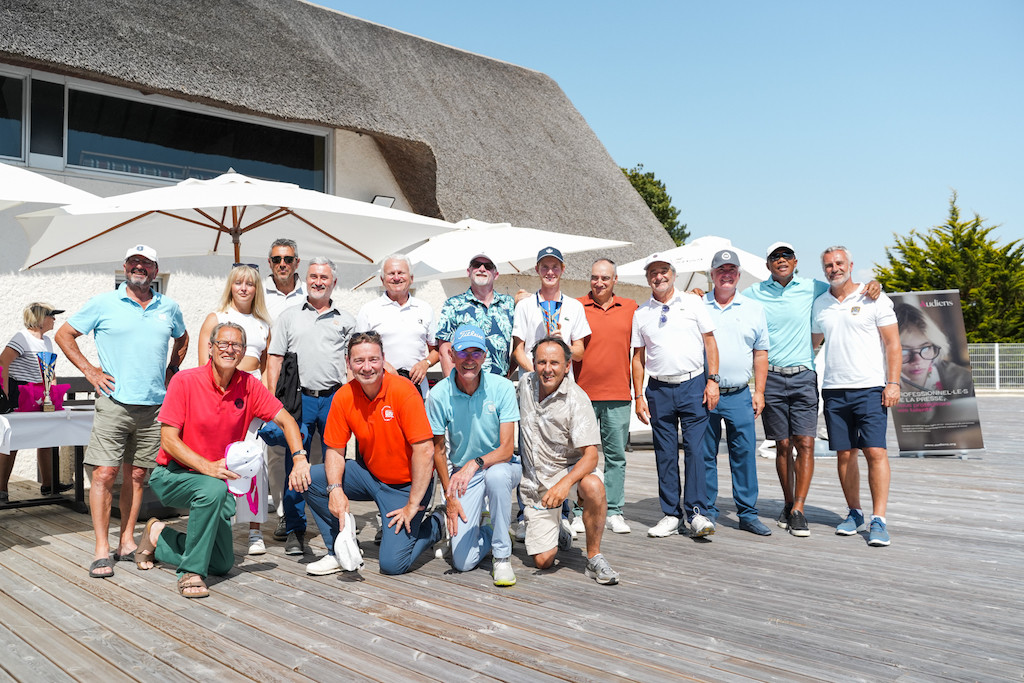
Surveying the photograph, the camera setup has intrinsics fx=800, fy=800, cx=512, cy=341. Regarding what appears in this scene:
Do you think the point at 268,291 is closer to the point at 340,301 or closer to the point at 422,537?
the point at 422,537

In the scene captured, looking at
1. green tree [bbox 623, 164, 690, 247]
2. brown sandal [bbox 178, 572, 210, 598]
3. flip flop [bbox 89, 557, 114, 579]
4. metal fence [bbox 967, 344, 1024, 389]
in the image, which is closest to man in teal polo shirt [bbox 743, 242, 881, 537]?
brown sandal [bbox 178, 572, 210, 598]

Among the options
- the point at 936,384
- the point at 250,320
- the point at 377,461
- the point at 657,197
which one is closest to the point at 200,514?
the point at 377,461

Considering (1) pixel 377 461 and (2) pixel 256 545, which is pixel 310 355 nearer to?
(1) pixel 377 461

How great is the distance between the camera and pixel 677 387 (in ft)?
17.0

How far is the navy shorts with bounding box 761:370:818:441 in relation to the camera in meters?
5.35

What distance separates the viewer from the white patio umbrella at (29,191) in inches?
177

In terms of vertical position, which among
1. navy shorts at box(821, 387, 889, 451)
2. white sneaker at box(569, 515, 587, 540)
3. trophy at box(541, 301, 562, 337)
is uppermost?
trophy at box(541, 301, 562, 337)

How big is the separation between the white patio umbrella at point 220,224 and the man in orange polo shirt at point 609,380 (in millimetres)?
1317

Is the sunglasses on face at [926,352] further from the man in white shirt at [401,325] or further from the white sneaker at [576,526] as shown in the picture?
the man in white shirt at [401,325]

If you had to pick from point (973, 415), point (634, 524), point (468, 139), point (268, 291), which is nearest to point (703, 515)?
point (634, 524)

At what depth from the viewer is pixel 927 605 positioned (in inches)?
149

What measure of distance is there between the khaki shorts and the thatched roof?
5046 millimetres

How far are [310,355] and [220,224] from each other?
6.40 ft

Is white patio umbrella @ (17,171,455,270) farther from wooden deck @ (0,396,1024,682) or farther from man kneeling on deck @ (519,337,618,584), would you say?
wooden deck @ (0,396,1024,682)
